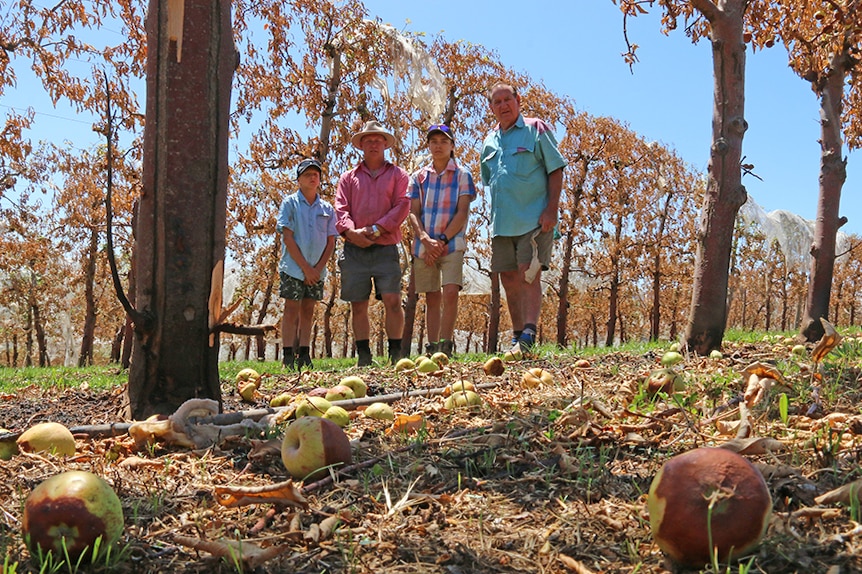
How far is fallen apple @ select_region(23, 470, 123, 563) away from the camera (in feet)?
5.26

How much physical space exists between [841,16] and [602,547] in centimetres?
623

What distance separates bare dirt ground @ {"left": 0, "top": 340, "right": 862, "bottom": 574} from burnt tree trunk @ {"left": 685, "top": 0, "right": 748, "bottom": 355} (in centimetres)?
176

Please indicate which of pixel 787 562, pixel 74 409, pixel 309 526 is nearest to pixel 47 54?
pixel 74 409

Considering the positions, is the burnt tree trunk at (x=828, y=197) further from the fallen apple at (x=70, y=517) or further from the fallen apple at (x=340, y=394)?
the fallen apple at (x=70, y=517)

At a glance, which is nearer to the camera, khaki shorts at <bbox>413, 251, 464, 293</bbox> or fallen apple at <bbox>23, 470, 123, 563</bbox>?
fallen apple at <bbox>23, 470, 123, 563</bbox>

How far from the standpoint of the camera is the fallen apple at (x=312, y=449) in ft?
7.61

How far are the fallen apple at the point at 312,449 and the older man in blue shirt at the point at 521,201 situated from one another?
368 cm

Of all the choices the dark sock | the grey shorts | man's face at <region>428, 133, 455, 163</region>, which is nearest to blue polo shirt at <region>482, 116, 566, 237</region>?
man's face at <region>428, 133, 455, 163</region>

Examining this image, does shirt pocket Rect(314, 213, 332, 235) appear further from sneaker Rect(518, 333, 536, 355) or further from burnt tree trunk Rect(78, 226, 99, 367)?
burnt tree trunk Rect(78, 226, 99, 367)

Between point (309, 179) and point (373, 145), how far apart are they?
0.85 meters

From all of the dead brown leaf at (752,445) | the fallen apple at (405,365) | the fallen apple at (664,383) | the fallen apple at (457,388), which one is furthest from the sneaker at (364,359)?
the dead brown leaf at (752,445)

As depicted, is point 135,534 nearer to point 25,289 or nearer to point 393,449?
point 393,449

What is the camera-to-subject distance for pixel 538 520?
1.88m

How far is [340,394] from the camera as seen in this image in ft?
12.5
